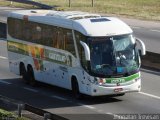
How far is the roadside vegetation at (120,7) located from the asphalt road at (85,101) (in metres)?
25.2

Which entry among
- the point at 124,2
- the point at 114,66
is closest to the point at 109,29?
the point at 114,66

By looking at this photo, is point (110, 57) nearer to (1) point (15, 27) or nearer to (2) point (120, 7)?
(1) point (15, 27)

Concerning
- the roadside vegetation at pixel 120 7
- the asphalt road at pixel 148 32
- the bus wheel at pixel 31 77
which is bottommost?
the roadside vegetation at pixel 120 7

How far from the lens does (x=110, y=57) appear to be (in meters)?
19.3

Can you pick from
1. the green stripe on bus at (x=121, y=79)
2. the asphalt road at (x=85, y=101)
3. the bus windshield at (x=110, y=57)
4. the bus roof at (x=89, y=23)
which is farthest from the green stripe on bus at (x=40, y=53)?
the green stripe on bus at (x=121, y=79)

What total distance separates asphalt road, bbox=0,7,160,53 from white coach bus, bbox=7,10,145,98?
1081 centimetres

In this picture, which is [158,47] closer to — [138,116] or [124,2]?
[138,116]

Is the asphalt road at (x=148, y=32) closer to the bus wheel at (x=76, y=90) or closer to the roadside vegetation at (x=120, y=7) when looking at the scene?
the roadside vegetation at (x=120, y=7)

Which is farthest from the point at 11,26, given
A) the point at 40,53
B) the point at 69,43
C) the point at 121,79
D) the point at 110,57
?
the point at 121,79

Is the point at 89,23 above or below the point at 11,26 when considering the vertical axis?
above

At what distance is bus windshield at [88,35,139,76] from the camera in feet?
63.1

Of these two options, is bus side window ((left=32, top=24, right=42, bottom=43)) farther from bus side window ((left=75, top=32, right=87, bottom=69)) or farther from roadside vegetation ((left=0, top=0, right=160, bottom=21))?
roadside vegetation ((left=0, top=0, right=160, bottom=21))

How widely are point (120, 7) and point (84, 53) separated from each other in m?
37.3

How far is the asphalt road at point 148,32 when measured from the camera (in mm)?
34219
